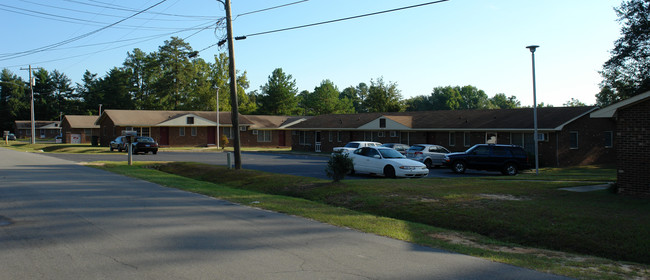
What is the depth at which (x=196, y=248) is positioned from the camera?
768 centimetres

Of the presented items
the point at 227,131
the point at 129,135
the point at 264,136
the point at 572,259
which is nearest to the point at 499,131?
the point at 129,135

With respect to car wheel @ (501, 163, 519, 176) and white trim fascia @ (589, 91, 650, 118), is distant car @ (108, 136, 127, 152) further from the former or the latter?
white trim fascia @ (589, 91, 650, 118)

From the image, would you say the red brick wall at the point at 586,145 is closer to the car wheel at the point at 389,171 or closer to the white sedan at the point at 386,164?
the white sedan at the point at 386,164

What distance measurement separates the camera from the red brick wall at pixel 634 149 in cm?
1242

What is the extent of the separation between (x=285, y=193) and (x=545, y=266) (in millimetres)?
10207

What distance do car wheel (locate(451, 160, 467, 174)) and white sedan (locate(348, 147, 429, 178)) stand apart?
450cm

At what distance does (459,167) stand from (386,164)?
613 centimetres

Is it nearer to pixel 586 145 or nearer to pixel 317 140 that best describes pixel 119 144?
pixel 317 140

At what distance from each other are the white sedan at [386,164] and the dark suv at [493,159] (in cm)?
458

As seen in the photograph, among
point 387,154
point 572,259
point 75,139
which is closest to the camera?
point 572,259

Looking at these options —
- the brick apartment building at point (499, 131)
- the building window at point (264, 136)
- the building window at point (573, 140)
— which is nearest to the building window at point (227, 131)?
the building window at point (264, 136)

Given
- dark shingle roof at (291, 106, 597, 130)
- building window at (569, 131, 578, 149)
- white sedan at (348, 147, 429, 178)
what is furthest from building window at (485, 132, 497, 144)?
white sedan at (348, 147, 429, 178)

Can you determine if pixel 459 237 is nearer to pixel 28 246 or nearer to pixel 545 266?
pixel 545 266

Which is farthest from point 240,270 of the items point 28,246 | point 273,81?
point 273,81
